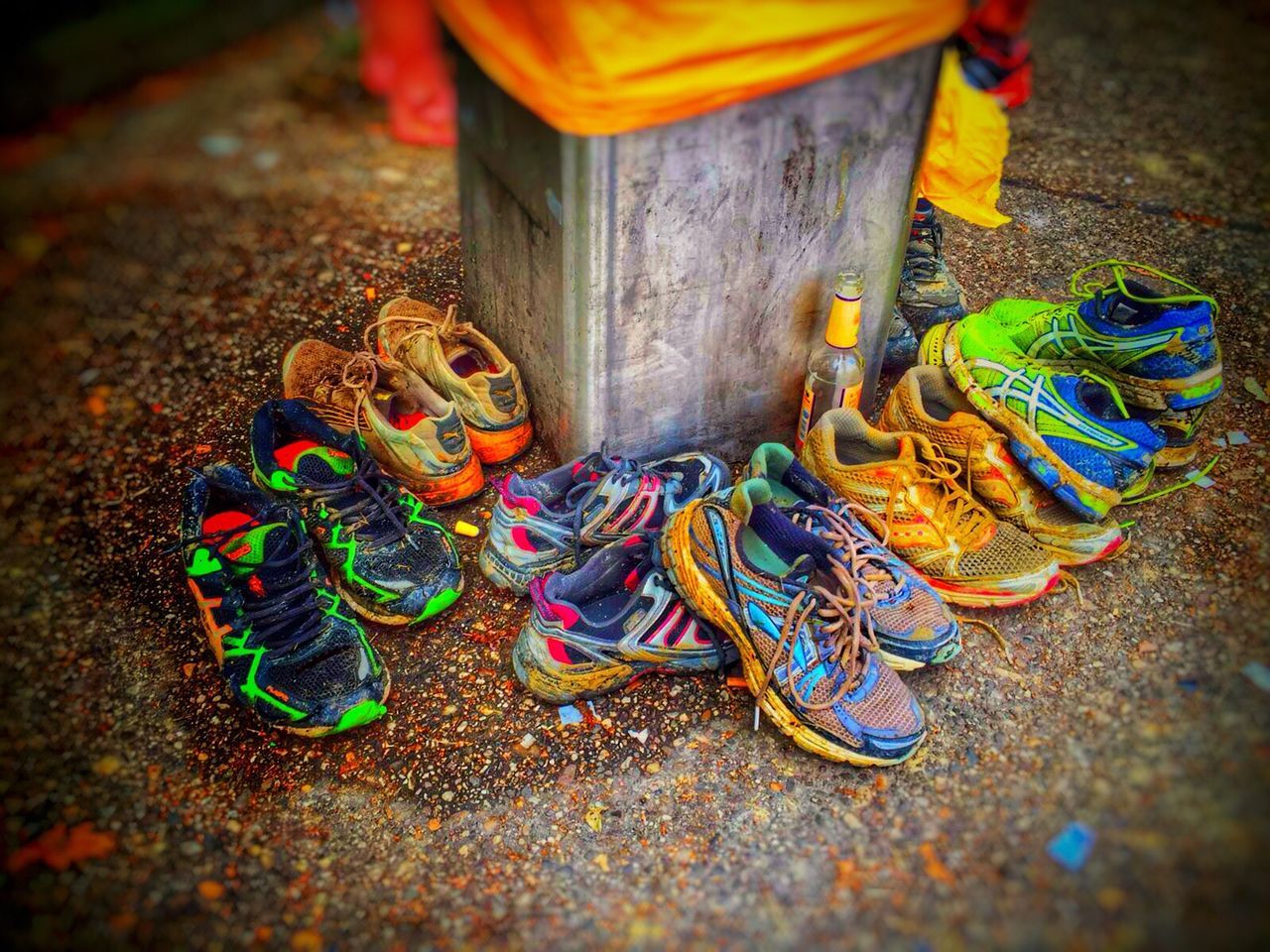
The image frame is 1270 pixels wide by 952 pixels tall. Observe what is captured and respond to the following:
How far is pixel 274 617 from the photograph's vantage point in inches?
83.0

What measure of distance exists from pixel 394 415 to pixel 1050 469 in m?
1.92

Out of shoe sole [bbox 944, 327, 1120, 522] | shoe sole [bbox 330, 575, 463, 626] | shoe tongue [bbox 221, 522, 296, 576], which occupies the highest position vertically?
shoe sole [bbox 944, 327, 1120, 522]

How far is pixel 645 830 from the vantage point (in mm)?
1894

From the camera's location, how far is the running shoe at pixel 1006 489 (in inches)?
90.2

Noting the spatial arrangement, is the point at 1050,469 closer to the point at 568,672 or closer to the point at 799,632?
the point at 799,632

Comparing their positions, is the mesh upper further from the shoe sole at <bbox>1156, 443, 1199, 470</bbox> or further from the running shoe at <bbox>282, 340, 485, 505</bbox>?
the running shoe at <bbox>282, 340, 485, 505</bbox>

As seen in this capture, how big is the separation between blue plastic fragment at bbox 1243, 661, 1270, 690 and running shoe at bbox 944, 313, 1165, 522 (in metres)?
0.60

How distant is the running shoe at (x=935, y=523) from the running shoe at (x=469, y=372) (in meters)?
0.92

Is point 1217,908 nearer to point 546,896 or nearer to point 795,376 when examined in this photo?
point 546,896

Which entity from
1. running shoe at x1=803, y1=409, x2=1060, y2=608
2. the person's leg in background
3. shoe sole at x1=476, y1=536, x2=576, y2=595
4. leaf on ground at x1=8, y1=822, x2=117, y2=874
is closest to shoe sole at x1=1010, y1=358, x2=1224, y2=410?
running shoe at x1=803, y1=409, x2=1060, y2=608

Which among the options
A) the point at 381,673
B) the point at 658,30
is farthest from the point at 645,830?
the point at 658,30

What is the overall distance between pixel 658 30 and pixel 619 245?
50cm

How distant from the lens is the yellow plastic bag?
2.40 meters

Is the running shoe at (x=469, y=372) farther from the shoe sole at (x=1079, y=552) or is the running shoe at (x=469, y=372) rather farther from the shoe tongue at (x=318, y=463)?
the shoe sole at (x=1079, y=552)
